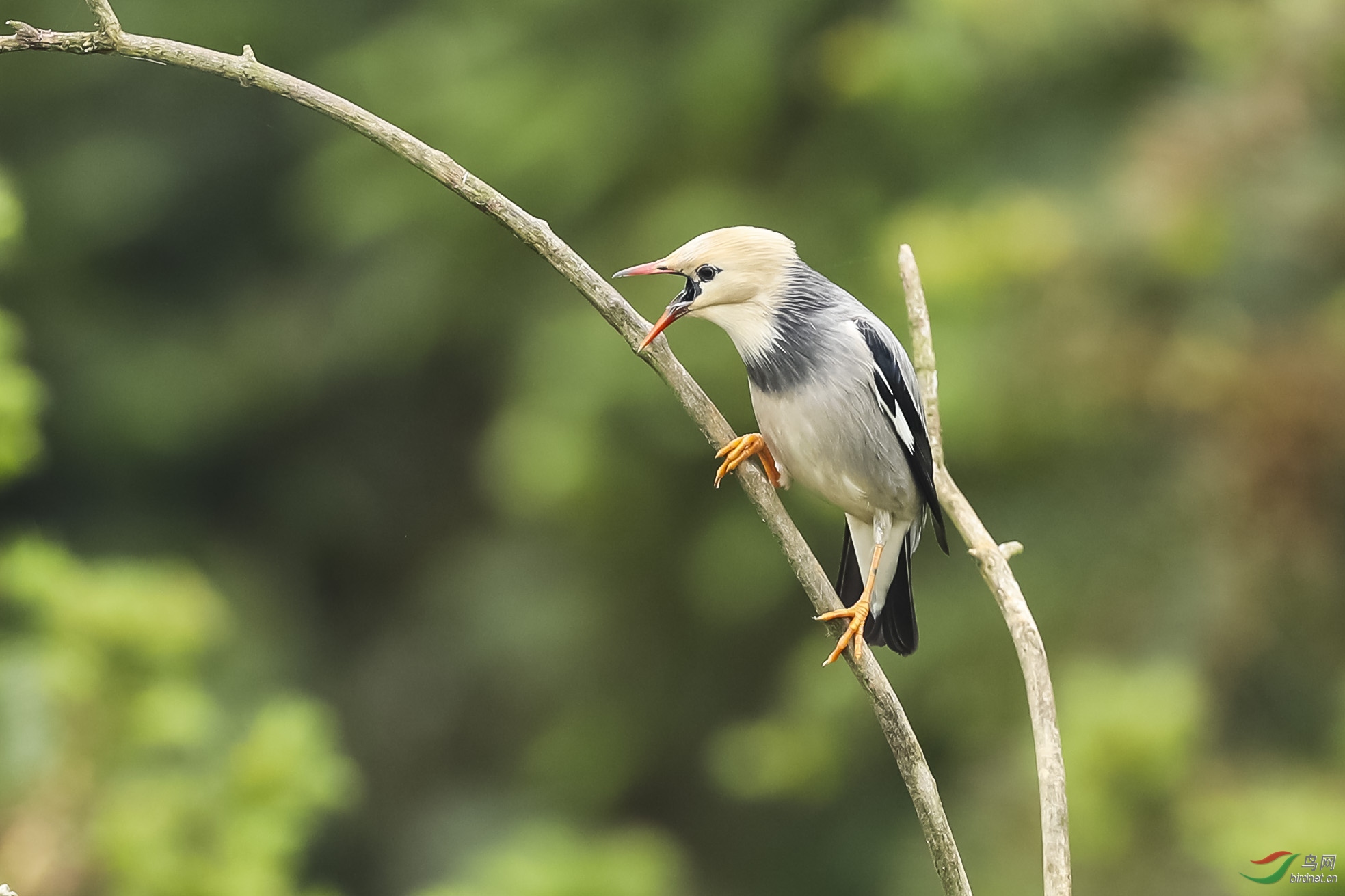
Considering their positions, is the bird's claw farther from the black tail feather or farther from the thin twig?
the black tail feather

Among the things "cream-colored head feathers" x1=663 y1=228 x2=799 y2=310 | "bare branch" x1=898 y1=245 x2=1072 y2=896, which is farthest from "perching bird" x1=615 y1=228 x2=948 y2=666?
"bare branch" x1=898 y1=245 x2=1072 y2=896

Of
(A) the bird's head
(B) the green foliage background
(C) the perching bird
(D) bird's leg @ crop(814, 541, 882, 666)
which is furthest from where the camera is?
(B) the green foliage background

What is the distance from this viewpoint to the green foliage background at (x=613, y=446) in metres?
3.57

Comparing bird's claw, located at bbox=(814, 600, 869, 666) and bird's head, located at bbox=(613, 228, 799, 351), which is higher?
bird's head, located at bbox=(613, 228, 799, 351)

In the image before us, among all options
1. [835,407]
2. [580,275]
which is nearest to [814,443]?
[835,407]

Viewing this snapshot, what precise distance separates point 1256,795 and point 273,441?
500 cm

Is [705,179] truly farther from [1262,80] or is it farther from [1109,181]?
[1262,80]

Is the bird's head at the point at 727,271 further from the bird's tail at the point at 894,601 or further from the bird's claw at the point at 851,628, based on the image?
the bird's tail at the point at 894,601

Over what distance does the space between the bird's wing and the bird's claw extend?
0.43 metres

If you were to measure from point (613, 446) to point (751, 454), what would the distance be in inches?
108

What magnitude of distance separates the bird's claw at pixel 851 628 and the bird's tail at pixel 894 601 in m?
0.36

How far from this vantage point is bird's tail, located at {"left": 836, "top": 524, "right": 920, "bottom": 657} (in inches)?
98.3

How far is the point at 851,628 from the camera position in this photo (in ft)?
6.53

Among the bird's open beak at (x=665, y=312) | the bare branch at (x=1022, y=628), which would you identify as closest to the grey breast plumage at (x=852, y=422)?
the bare branch at (x=1022, y=628)
